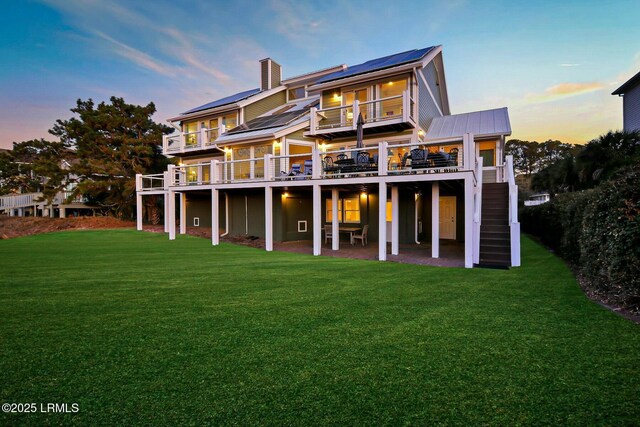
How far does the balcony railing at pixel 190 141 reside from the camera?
21250mm

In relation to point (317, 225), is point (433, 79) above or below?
above

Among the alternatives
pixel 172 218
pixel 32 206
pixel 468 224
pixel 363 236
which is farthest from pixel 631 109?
pixel 32 206

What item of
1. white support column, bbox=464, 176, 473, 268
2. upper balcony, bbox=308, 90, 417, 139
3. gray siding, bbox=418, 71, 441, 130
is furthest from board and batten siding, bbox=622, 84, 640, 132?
white support column, bbox=464, 176, 473, 268

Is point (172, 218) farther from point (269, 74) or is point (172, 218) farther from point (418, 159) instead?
point (269, 74)

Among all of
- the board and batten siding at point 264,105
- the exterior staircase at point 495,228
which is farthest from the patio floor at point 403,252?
the board and batten siding at point 264,105

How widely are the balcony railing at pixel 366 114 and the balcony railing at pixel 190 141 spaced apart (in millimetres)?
8349

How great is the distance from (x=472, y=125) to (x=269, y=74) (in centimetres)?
1499

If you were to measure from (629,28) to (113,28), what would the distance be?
2565 centimetres

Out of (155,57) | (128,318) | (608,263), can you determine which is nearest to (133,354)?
(128,318)

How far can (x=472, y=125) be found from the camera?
16484 mm

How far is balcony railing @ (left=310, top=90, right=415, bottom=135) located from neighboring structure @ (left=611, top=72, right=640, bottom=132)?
16525 millimetres

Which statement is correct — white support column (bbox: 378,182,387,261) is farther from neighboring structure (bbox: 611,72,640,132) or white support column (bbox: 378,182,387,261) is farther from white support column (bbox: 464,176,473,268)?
neighboring structure (bbox: 611,72,640,132)

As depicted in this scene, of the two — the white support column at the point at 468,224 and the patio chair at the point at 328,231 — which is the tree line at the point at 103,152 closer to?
the patio chair at the point at 328,231

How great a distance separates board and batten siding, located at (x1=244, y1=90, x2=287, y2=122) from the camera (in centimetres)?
2183
